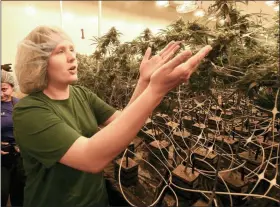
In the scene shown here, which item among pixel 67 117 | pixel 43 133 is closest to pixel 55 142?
pixel 43 133

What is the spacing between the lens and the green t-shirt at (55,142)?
1.94 ft

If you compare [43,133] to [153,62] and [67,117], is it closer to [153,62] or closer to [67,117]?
Answer: [67,117]

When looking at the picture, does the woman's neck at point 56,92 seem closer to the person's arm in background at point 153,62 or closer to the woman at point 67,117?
the woman at point 67,117

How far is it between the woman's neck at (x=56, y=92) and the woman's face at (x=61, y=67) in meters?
0.02

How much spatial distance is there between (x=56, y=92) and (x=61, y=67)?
0.34 ft

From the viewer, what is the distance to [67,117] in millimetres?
763

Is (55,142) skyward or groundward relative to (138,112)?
groundward

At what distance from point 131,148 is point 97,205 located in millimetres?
672

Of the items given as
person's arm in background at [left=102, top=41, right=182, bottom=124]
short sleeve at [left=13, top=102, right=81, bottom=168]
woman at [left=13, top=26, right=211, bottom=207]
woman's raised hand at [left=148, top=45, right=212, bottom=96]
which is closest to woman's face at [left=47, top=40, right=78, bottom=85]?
woman at [left=13, top=26, right=211, bottom=207]

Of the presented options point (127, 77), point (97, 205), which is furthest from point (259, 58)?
point (127, 77)

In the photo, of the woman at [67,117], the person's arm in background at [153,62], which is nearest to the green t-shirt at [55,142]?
the woman at [67,117]

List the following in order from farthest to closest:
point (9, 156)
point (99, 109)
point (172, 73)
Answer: point (9, 156) < point (99, 109) < point (172, 73)

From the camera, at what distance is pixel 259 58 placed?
2.33 ft

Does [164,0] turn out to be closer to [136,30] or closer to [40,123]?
[136,30]
